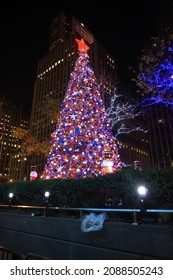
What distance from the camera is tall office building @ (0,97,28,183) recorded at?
6874cm

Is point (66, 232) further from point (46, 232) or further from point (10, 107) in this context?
point (10, 107)

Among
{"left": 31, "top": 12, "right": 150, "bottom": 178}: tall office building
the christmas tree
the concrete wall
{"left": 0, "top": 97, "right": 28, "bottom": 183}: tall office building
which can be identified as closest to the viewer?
the concrete wall

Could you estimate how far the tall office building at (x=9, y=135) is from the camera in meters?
68.7

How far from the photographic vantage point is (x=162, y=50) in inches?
522

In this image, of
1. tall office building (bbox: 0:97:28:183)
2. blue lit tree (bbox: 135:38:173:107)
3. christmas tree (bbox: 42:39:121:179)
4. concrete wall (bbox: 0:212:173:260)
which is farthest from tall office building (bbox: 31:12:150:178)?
concrete wall (bbox: 0:212:173:260)

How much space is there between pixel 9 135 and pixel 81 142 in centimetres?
6595

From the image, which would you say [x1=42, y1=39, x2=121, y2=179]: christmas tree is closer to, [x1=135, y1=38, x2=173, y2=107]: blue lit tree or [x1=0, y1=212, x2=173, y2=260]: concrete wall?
[x1=135, y1=38, x2=173, y2=107]: blue lit tree

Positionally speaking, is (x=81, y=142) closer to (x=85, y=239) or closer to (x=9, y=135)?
(x=85, y=239)

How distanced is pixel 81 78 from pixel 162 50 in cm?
598

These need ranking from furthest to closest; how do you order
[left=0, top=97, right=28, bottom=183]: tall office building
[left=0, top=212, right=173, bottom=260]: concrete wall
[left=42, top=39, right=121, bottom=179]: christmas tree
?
1. [left=0, top=97, right=28, bottom=183]: tall office building
2. [left=42, top=39, right=121, bottom=179]: christmas tree
3. [left=0, top=212, right=173, bottom=260]: concrete wall

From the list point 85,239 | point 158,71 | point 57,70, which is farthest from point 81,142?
point 57,70

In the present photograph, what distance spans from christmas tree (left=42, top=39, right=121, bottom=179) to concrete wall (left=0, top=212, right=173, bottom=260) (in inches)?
198

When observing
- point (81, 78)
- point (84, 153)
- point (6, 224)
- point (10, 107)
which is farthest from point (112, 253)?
point (10, 107)

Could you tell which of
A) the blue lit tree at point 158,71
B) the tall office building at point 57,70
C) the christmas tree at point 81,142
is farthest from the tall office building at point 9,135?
the blue lit tree at point 158,71
